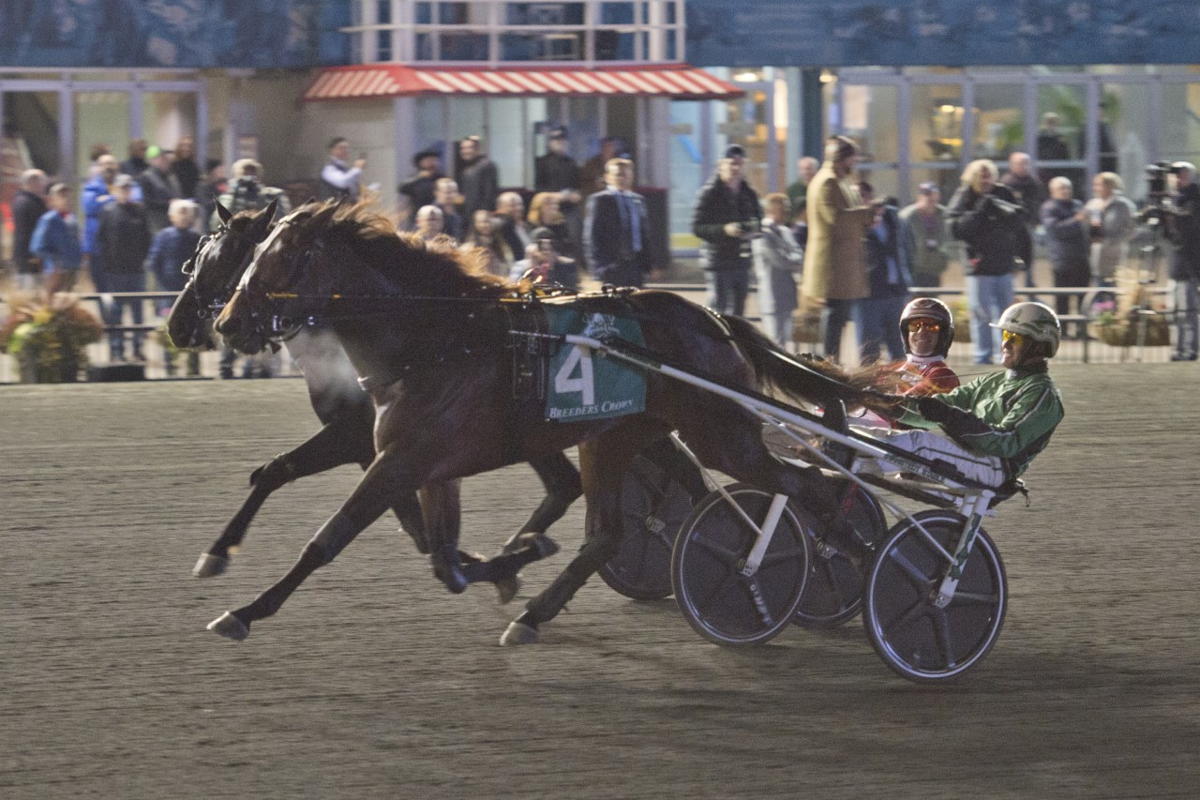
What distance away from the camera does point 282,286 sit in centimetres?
621

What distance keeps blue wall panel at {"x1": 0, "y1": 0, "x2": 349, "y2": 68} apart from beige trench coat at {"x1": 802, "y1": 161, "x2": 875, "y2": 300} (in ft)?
32.8

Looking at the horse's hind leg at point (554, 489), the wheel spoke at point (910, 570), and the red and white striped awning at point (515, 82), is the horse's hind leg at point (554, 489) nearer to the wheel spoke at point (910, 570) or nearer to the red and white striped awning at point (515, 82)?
the wheel spoke at point (910, 570)

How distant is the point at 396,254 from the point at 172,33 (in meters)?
15.3

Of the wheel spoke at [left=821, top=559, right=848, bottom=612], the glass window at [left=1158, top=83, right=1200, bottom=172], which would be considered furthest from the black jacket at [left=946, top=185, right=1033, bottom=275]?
the glass window at [left=1158, top=83, right=1200, bottom=172]

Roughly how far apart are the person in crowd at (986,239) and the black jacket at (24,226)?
21.6ft

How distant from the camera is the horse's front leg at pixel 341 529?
19.4ft

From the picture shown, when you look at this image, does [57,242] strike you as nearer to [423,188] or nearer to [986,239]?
[423,188]

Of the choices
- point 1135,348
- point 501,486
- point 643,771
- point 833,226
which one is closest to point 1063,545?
point 501,486

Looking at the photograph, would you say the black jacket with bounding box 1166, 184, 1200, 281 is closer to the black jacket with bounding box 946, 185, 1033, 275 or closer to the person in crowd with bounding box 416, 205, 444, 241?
the black jacket with bounding box 946, 185, 1033, 275

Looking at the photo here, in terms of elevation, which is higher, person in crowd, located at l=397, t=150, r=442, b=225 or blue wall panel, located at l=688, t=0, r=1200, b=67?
blue wall panel, located at l=688, t=0, r=1200, b=67

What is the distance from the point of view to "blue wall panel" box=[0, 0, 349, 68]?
20109 millimetres

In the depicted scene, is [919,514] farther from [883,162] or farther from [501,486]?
[883,162]

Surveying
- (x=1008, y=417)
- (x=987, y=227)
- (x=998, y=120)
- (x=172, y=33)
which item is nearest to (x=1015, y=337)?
(x=1008, y=417)

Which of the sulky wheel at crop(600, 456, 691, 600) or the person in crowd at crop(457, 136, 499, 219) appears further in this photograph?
the person in crowd at crop(457, 136, 499, 219)
